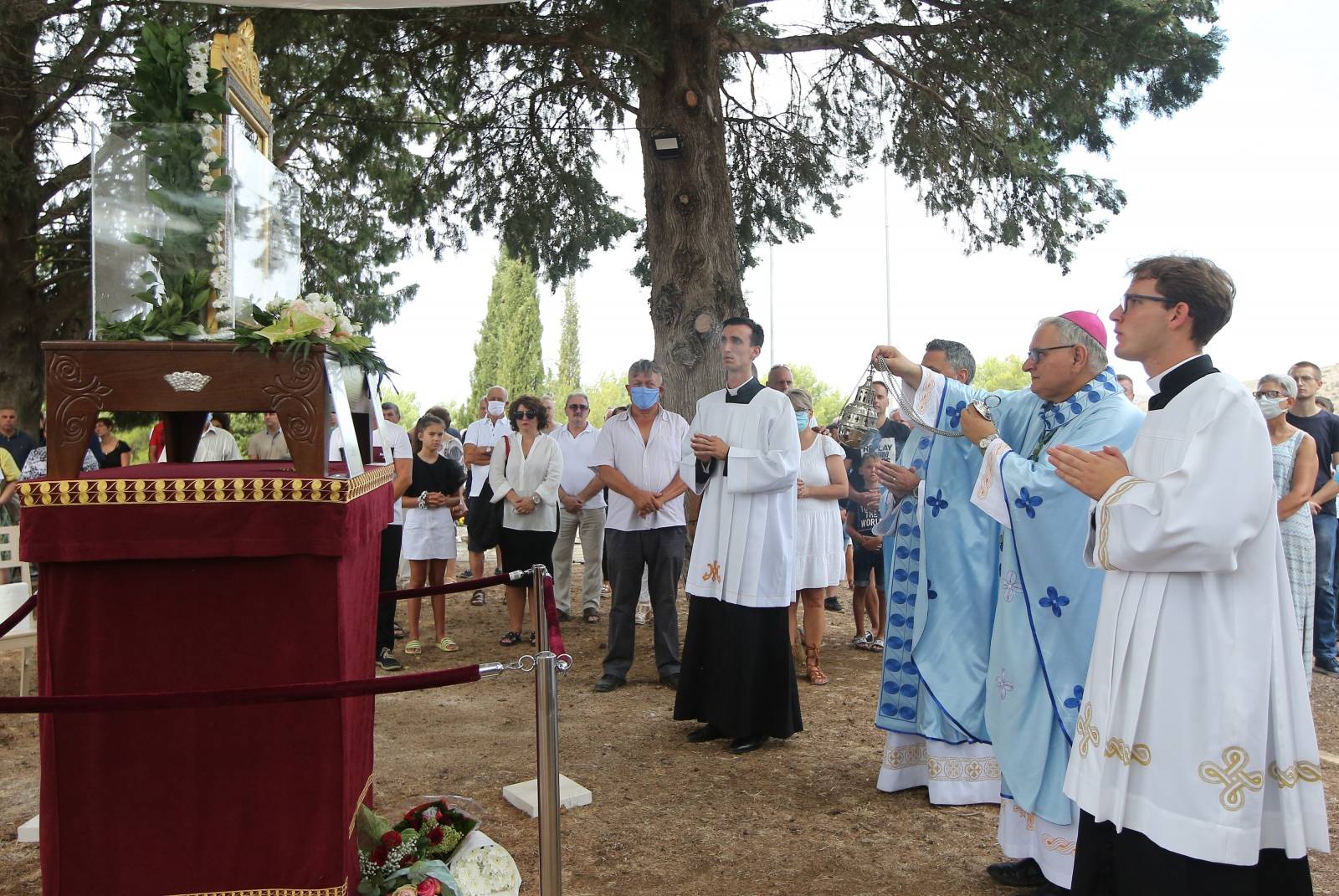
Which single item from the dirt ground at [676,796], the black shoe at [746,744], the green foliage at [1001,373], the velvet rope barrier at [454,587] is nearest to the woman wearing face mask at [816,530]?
the dirt ground at [676,796]

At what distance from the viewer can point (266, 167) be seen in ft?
11.3

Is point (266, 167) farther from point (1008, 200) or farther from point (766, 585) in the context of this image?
point (1008, 200)

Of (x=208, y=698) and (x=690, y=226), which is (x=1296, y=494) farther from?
(x=208, y=698)

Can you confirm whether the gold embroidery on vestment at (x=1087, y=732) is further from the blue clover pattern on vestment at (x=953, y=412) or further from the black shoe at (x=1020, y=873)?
the blue clover pattern on vestment at (x=953, y=412)

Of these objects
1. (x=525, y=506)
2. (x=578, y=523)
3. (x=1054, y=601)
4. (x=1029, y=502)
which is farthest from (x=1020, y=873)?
(x=578, y=523)

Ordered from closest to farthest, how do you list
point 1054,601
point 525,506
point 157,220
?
point 157,220
point 1054,601
point 525,506

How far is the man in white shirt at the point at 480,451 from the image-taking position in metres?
8.99

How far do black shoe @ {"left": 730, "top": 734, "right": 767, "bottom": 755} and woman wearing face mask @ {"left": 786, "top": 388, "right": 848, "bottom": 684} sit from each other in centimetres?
148

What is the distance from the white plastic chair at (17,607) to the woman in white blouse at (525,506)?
3.18 m

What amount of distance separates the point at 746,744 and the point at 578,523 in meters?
4.17

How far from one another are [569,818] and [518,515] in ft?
12.4

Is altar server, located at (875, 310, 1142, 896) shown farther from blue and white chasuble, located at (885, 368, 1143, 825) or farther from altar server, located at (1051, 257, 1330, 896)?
altar server, located at (1051, 257, 1330, 896)

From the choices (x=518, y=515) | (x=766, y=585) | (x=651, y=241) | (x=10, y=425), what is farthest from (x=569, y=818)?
(x=10, y=425)

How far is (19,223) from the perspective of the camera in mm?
12586
